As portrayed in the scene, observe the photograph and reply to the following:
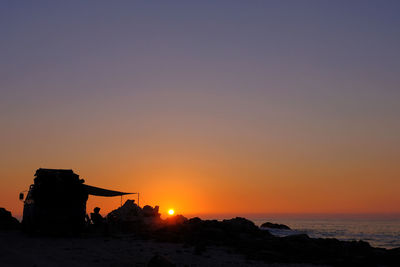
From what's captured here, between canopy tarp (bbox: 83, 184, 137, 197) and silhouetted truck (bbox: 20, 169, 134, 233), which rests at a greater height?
canopy tarp (bbox: 83, 184, 137, 197)

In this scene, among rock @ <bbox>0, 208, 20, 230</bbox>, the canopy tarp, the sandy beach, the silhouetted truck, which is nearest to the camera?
the sandy beach

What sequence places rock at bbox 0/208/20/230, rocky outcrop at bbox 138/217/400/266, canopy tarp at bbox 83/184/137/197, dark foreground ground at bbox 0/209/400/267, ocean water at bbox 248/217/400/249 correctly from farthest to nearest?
ocean water at bbox 248/217/400/249 < canopy tarp at bbox 83/184/137/197 < rock at bbox 0/208/20/230 < rocky outcrop at bbox 138/217/400/266 < dark foreground ground at bbox 0/209/400/267

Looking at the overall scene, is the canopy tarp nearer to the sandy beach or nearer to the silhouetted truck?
the silhouetted truck

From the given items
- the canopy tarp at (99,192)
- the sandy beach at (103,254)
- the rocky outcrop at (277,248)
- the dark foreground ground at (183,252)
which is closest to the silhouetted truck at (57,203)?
the dark foreground ground at (183,252)

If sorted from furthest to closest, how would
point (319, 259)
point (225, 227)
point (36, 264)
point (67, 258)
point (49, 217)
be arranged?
point (225, 227) < point (49, 217) < point (319, 259) < point (67, 258) < point (36, 264)

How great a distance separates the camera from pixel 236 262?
16.5 m

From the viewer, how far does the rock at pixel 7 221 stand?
104 ft

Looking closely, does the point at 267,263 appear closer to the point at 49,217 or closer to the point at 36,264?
the point at 36,264

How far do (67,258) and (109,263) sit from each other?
1.86 metres

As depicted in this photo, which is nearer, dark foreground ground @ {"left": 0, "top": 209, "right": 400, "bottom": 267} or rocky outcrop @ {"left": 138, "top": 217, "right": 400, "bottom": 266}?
dark foreground ground @ {"left": 0, "top": 209, "right": 400, "bottom": 267}

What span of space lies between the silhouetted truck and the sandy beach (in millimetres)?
2606

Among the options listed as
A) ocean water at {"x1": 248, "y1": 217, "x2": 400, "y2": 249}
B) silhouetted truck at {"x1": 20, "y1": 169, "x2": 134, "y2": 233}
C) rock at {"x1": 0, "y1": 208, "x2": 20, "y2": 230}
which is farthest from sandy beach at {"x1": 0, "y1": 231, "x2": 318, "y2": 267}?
ocean water at {"x1": 248, "y1": 217, "x2": 400, "y2": 249}

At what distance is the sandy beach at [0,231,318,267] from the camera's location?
15.0m

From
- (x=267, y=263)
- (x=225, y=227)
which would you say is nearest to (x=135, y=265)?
(x=267, y=263)
